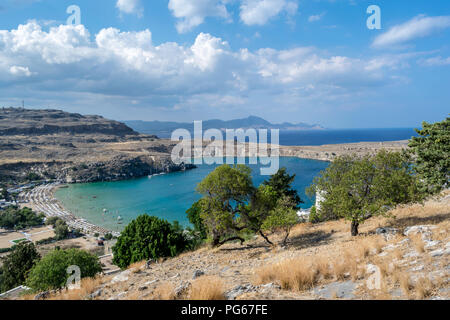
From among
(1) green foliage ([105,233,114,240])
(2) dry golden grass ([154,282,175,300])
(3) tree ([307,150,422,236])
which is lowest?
(1) green foliage ([105,233,114,240])

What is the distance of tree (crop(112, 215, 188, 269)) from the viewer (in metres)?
19.2

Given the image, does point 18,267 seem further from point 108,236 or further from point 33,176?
point 33,176

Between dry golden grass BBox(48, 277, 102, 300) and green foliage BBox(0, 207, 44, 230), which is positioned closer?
dry golden grass BBox(48, 277, 102, 300)

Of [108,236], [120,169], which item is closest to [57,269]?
[108,236]

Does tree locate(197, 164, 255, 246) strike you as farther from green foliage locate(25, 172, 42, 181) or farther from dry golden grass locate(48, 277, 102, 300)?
green foliage locate(25, 172, 42, 181)

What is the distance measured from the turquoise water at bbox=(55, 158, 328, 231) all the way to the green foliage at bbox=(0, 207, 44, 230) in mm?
8792

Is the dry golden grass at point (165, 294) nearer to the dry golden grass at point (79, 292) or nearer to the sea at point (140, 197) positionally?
the dry golden grass at point (79, 292)

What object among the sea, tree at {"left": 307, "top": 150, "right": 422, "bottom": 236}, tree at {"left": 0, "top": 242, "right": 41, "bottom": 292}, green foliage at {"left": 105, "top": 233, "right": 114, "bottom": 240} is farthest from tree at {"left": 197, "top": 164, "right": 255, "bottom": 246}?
green foliage at {"left": 105, "top": 233, "right": 114, "bottom": 240}

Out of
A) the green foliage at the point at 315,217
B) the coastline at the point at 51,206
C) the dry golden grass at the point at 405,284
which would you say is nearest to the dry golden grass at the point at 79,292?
the dry golden grass at the point at 405,284

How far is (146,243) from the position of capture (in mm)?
19891

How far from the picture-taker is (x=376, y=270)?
637 cm

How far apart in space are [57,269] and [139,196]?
6655cm

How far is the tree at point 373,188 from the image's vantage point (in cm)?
1273
